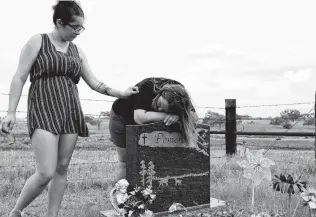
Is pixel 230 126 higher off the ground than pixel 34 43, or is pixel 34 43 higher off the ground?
pixel 34 43

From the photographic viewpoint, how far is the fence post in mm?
7457

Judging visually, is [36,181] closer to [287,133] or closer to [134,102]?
[134,102]

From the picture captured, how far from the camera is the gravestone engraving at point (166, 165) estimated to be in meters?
3.50

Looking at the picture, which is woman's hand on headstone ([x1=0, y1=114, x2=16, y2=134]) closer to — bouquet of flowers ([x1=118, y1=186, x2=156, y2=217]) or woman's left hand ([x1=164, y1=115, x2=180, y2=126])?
bouquet of flowers ([x1=118, y1=186, x2=156, y2=217])

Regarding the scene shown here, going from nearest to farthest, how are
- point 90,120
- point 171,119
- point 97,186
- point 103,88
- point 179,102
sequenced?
1. point 103,88
2. point 179,102
3. point 171,119
4. point 97,186
5. point 90,120

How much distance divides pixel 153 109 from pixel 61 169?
3.35 ft

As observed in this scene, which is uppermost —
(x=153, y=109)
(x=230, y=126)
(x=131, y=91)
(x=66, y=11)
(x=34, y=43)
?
(x=66, y=11)

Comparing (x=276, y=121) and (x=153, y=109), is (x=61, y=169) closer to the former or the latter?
(x=153, y=109)

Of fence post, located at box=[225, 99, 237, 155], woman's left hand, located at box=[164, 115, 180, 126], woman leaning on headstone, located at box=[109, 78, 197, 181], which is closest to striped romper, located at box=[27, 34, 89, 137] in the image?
woman leaning on headstone, located at box=[109, 78, 197, 181]

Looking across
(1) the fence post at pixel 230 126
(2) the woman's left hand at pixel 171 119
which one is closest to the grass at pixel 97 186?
(1) the fence post at pixel 230 126

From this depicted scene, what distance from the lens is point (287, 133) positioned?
20.5ft

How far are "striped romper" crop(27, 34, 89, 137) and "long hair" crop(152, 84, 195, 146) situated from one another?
82 cm

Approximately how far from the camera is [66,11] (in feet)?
8.93

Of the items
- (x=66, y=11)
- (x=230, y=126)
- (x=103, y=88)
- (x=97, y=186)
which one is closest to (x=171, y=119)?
(x=103, y=88)
